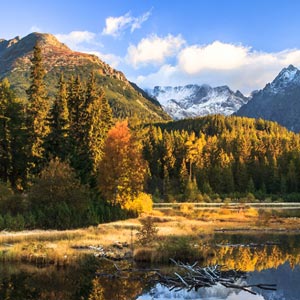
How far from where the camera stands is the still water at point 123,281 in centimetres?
2047

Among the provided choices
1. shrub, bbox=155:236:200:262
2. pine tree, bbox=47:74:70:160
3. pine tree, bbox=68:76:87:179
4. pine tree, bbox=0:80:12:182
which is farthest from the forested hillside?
shrub, bbox=155:236:200:262

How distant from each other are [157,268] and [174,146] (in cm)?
11715

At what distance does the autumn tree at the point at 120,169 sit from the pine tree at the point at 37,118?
7.83 meters

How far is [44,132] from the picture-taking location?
Result: 187ft

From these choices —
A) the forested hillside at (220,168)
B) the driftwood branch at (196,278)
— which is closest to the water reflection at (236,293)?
the driftwood branch at (196,278)

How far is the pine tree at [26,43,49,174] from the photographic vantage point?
54969 millimetres

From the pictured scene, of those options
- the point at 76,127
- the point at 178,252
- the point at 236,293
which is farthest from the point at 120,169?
the point at 236,293

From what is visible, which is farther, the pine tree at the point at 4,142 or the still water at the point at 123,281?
the pine tree at the point at 4,142

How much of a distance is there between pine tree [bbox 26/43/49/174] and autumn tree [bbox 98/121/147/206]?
25.7 ft

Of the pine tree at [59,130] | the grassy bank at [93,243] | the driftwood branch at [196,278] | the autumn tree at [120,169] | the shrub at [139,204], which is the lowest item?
the driftwood branch at [196,278]

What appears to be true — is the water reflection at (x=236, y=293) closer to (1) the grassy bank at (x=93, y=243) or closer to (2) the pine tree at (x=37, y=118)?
(1) the grassy bank at (x=93, y=243)

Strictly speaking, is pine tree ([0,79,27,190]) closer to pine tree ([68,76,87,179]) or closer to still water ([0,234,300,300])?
pine tree ([68,76,87,179])

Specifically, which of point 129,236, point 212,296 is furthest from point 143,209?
point 212,296

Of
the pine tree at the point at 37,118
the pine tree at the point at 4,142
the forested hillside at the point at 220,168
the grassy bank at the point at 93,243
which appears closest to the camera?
the grassy bank at the point at 93,243
